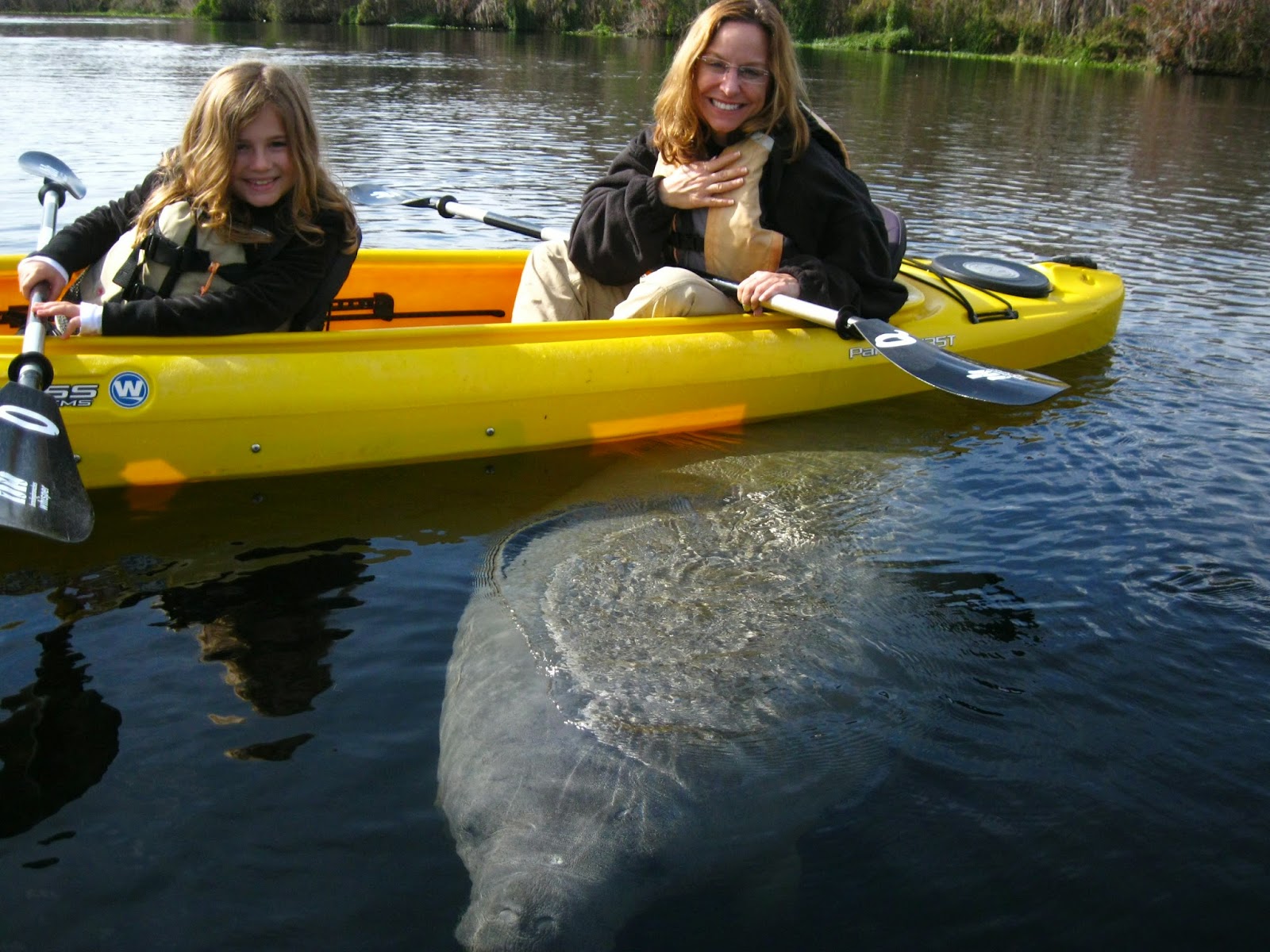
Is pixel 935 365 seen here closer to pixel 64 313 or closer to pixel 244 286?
pixel 244 286

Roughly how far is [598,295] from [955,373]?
1828 mm

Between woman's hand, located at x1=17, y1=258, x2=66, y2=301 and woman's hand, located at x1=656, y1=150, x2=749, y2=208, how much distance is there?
248cm

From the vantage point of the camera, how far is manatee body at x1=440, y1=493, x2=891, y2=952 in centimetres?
255

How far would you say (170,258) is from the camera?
430 centimetres

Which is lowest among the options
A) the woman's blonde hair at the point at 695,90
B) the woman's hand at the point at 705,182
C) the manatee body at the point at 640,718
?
the manatee body at the point at 640,718

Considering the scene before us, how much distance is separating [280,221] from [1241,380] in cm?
517

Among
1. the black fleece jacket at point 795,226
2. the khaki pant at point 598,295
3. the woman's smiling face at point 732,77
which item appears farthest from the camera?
the khaki pant at point 598,295

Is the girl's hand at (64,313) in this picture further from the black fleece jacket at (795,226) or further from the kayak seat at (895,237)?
the kayak seat at (895,237)

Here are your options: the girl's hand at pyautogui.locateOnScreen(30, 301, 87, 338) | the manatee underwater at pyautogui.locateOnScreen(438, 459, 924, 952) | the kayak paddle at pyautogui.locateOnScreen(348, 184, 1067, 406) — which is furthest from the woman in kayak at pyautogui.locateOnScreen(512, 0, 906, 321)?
the girl's hand at pyautogui.locateOnScreen(30, 301, 87, 338)

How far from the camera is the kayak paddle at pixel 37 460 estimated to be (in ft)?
11.1

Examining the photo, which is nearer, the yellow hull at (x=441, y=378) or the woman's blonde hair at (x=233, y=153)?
the woman's blonde hair at (x=233, y=153)

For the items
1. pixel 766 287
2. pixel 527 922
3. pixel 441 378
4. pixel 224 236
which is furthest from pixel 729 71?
pixel 527 922

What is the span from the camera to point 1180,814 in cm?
296

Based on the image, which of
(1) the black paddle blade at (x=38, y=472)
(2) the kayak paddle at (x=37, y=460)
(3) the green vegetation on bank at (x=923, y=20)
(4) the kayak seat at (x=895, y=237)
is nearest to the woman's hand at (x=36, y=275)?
(2) the kayak paddle at (x=37, y=460)
